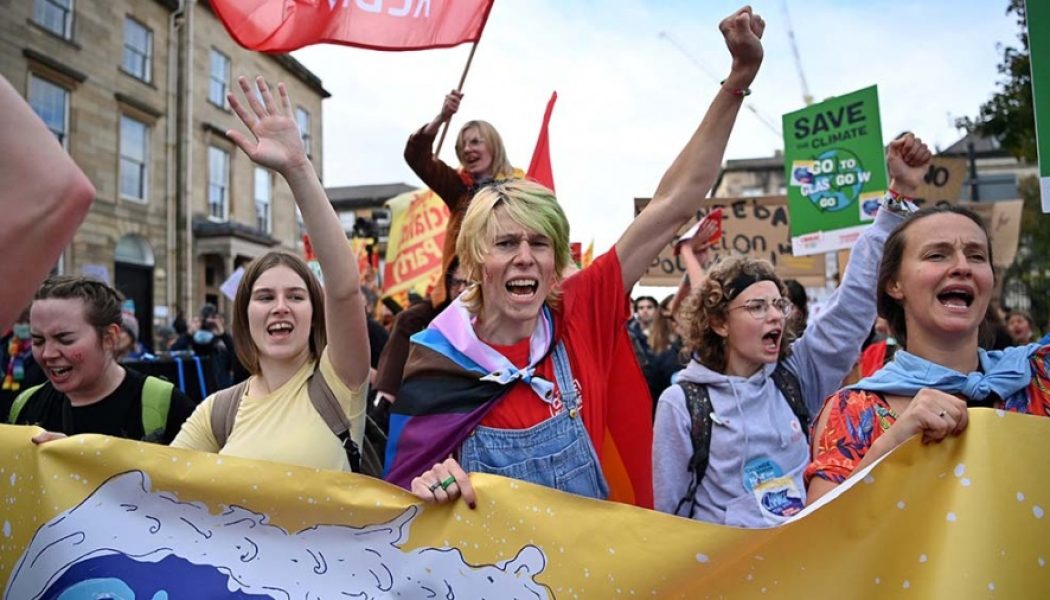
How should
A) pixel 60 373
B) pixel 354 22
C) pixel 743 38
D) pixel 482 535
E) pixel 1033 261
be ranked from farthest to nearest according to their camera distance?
pixel 1033 261 < pixel 354 22 < pixel 60 373 < pixel 743 38 < pixel 482 535

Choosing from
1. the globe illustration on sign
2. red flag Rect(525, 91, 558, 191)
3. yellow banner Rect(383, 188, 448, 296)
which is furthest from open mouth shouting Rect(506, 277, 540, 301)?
yellow banner Rect(383, 188, 448, 296)

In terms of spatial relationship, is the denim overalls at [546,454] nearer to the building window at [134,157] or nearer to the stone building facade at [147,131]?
the stone building facade at [147,131]

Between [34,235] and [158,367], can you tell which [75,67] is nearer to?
[158,367]

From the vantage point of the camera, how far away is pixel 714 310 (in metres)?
2.99

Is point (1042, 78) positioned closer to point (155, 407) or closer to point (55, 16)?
point (155, 407)

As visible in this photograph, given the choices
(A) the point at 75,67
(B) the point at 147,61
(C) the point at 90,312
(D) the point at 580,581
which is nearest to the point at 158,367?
(C) the point at 90,312

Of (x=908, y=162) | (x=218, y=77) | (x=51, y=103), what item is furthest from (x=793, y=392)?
(x=218, y=77)

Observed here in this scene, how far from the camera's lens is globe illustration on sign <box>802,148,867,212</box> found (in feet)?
19.3

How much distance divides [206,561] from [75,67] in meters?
21.2

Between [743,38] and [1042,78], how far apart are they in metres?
0.99

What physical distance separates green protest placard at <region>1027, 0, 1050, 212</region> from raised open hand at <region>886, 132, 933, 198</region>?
312 millimetres

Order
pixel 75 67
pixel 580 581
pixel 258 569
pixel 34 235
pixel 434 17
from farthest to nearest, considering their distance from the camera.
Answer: pixel 75 67, pixel 434 17, pixel 258 569, pixel 580 581, pixel 34 235

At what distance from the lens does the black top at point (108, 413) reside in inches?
109

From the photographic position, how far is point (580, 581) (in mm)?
1727
